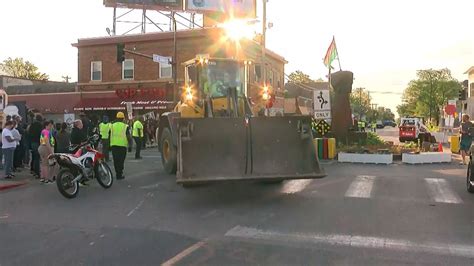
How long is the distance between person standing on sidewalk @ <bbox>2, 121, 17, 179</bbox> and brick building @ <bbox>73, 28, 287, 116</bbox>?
2022 centimetres

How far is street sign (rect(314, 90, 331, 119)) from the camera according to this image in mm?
19094

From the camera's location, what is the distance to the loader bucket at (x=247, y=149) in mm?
9516

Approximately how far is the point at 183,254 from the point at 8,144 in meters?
9.15

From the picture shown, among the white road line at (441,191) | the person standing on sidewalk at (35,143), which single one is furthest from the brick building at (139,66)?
the white road line at (441,191)

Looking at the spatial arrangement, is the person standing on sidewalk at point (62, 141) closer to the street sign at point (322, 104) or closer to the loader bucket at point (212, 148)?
the loader bucket at point (212, 148)

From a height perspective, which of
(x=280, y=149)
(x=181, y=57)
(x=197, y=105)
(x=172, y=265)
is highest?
(x=181, y=57)

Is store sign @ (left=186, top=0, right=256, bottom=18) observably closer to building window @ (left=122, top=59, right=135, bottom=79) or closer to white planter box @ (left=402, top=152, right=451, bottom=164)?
building window @ (left=122, top=59, right=135, bottom=79)

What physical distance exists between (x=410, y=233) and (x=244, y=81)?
797 centimetres

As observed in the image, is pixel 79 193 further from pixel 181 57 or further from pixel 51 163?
pixel 181 57

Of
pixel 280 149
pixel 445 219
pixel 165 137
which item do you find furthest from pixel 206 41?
pixel 445 219

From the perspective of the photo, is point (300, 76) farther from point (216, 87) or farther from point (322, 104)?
point (216, 87)

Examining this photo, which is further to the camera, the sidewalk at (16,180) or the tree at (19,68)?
the tree at (19,68)

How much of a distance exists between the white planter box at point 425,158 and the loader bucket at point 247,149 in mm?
8571

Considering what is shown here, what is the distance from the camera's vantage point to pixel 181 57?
35312 millimetres
